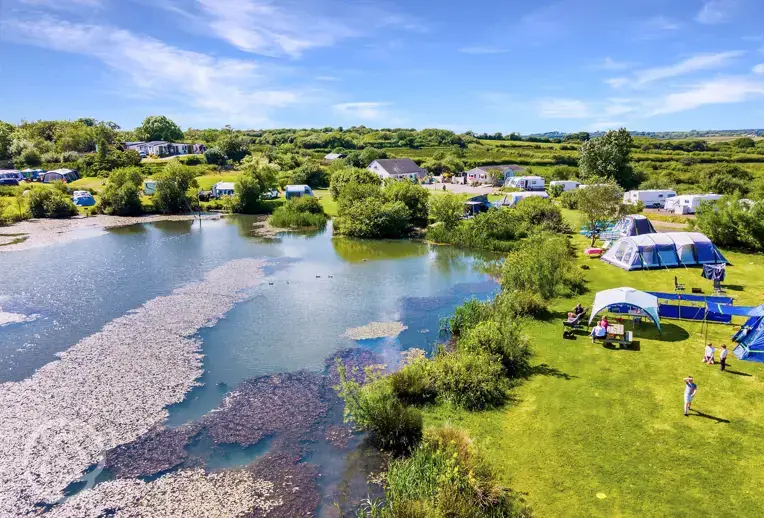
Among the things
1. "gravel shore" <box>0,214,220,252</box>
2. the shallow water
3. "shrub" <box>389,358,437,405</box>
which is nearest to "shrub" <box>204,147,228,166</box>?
"gravel shore" <box>0,214,220,252</box>

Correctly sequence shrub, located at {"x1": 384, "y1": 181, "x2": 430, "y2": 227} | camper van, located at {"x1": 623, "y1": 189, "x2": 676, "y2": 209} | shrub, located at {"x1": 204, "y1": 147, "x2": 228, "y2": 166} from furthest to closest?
shrub, located at {"x1": 204, "y1": 147, "x2": 228, "y2": 166}
camper van, located at {"x1": 623, "y1": 189, "x2": 676, "y2": 209}
shrub, located at {"x1": 384, "y1": 181, "x2": 430, "y2": 227}

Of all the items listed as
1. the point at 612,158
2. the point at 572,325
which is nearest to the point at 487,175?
the point at 612,158

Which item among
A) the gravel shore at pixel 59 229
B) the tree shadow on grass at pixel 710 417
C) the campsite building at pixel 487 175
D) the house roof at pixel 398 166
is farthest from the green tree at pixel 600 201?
the house roof at pixel 398 166

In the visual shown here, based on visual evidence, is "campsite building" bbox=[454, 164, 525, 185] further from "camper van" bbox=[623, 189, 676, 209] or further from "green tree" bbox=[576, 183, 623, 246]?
"green tree" bbox=[576, 183, 623, 246]

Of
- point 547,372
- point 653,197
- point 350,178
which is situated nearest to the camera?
point 547,372

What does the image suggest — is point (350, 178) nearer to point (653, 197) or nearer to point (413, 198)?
point (413, 198)

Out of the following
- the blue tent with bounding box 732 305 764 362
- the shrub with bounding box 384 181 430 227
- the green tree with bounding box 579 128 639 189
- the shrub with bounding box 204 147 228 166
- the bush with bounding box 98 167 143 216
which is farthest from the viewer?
the shrub with bounding box 204 147 228 166

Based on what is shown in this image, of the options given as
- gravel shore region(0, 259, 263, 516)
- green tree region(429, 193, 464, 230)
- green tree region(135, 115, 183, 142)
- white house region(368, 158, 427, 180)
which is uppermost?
green tree region(135, 115, 183, 142)

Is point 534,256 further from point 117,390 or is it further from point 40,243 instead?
point 40,243
